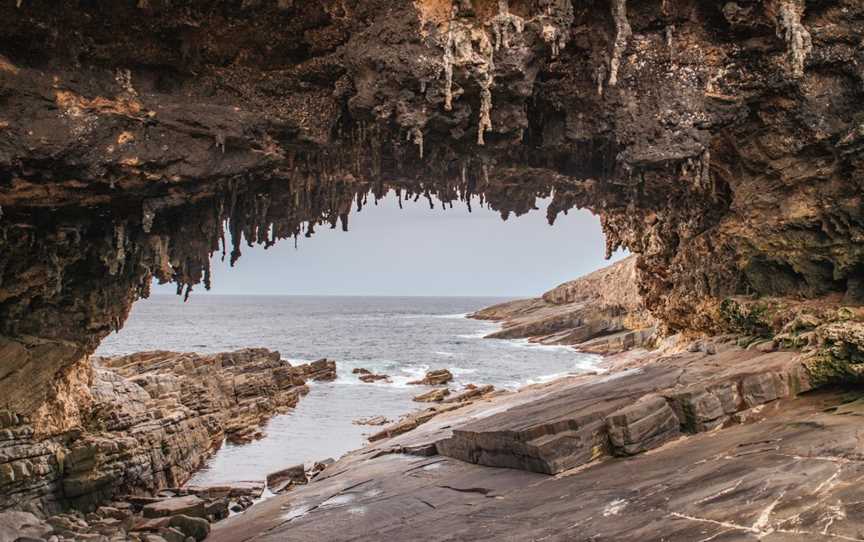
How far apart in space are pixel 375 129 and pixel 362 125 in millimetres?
341

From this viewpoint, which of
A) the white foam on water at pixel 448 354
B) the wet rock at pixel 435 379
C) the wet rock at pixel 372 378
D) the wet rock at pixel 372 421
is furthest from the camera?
the white foam on water at pixel 448 354

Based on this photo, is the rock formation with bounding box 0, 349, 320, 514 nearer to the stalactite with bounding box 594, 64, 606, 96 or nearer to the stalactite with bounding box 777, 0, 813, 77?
the stalactite with bounding box 594, 64, 606, 96

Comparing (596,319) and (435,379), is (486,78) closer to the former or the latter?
(435,379)

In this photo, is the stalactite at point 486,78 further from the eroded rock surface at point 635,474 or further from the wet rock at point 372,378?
the wet rock at point 372,378

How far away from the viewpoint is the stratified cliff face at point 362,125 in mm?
10914

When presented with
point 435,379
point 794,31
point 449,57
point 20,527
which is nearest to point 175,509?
point 20,527

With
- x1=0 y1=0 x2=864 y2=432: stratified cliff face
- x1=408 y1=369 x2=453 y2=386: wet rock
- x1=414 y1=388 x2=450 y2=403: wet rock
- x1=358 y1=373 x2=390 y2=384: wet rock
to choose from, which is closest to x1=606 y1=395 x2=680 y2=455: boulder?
x1=0 y1=0 x2=864 y2=432: stratified cliff face

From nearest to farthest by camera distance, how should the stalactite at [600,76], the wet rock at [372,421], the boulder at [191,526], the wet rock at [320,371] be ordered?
the stalactite at [600,76]
the boulder at [191,526]
the wet rock at [372,421]
the wet rock at [320,371]

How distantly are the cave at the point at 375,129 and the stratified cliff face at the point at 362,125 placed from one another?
0.15 ft

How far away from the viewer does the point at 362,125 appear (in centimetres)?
1334

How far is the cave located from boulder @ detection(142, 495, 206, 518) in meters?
3.90

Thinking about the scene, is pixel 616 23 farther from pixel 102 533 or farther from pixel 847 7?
pixel 102 533

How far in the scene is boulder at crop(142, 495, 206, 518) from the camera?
557 inches

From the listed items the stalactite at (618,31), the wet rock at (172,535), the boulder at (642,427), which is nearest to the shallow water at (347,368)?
the wet rock at (172,535)
